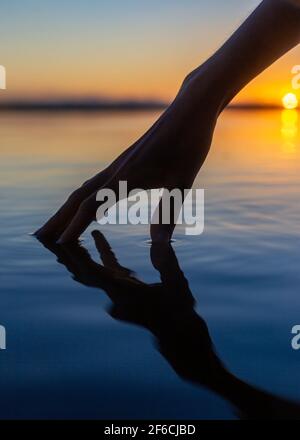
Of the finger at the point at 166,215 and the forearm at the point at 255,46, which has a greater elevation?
the forearm at the point at 255,46

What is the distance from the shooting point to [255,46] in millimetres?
2488

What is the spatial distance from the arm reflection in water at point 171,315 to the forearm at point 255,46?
67 centimetres

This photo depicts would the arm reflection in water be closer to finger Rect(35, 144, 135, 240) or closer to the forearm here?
finger Rect(35, 144, 135, 240)

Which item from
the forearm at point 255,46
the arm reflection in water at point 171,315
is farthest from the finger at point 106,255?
the forearm at point 255,46

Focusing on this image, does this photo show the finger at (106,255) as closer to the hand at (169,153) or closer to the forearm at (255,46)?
the hand at (169,153)

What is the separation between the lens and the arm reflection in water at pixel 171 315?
1.56 m

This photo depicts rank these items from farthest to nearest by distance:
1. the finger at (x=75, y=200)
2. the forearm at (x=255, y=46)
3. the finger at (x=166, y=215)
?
the finger at (x=75, y=200) < the finger at (x=166, y=215) < the forearm at (x=255, y=46)

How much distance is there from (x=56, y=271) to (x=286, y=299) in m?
0.79

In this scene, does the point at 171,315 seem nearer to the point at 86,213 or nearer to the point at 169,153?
the point at 169,153

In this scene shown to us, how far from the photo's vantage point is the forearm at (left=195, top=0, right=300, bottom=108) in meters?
2.43

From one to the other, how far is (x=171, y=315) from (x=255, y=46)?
0.97 meters

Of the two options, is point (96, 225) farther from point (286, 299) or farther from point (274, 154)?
point (274, 154)

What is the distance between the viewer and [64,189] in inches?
187

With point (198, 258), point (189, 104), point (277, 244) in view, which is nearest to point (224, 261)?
point (198, 258)
